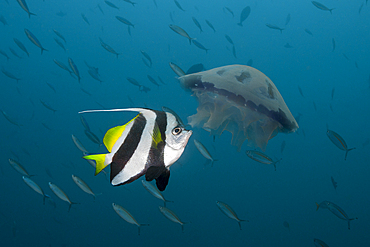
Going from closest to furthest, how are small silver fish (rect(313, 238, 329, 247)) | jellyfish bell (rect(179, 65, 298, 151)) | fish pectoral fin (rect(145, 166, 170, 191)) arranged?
fish pectoral fin (rect(145, 166, 170, 191)), jellyfish bell (rect(179, 65, 298, 151)), small silver fish (rect(313, 238, 329, 247))

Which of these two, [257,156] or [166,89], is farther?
[166,89]

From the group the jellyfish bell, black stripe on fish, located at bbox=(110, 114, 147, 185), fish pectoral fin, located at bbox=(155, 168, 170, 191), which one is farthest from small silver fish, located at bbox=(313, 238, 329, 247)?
black stripe on fish, located at bbox=(110, 114, 147, 185)

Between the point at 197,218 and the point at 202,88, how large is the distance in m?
15.4

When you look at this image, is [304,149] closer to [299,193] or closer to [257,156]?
[299,193]

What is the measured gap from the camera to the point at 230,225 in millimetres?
15344

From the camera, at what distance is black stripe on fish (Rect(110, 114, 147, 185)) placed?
0.78 metres

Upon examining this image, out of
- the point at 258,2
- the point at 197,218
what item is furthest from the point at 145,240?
the point at 258,2

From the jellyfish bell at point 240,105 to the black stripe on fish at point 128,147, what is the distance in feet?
4.37

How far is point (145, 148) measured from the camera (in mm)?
784

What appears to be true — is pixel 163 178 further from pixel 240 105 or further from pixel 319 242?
pixel 319 242

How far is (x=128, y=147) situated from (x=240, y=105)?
1.44 m

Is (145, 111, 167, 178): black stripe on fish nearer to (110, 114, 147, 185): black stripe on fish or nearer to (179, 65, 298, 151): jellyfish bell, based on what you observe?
(110, 114, 147, 185): black stripe on fish

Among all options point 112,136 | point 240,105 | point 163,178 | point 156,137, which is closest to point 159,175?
point 163,178

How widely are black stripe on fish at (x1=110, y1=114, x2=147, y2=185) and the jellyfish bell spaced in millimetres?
1333
